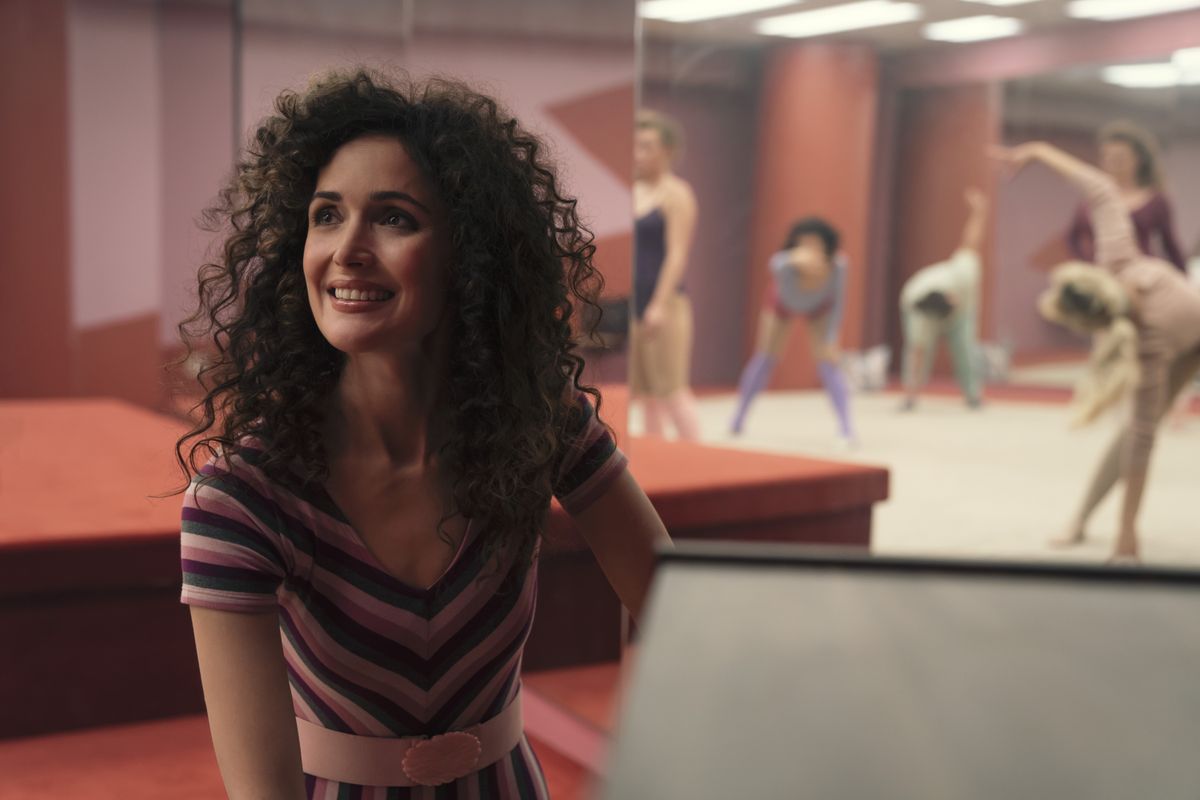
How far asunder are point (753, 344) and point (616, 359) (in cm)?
65

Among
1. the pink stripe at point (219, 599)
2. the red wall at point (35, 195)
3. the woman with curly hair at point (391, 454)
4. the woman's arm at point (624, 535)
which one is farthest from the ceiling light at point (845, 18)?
the red wall at point (35, 195)

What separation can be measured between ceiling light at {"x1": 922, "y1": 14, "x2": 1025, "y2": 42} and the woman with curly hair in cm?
184

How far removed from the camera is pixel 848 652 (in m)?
0.36

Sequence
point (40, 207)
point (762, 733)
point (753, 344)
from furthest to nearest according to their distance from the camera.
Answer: point (40, 207)
point (753, 344)
point (762, 733)

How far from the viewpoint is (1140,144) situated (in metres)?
2.67

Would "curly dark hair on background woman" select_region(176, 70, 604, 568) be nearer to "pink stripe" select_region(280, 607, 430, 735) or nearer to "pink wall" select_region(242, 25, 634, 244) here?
"pink stripe" select_region(280, 607, 430, 735)

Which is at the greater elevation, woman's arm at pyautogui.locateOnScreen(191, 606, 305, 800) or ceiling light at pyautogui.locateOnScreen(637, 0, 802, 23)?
ceiling light at pyautogui.locateOnScreen(637, 0, 802, 23)

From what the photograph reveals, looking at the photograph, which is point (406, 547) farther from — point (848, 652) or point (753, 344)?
point (753, 344)

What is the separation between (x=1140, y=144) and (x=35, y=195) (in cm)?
468

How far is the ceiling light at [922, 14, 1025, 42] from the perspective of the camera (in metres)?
2.57

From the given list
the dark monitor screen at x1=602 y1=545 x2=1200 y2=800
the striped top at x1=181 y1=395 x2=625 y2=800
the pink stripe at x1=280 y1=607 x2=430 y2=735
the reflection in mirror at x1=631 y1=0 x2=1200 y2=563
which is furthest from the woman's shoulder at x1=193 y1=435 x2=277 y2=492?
the reflection in mirror at x1=631 y1=0 x2=1200 y2=563

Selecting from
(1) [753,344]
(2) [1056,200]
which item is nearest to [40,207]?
(1) [753,344]

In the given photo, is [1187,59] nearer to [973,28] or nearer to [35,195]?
[973,28]

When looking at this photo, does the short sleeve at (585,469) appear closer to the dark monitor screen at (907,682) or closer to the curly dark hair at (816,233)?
the dark monitor screen at (907,682)
